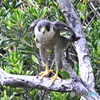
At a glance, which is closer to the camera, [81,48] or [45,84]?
[45,84]

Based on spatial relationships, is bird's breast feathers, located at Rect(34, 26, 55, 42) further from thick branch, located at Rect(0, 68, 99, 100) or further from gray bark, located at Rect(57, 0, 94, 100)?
gray bark, located at Rect(57, 0, 94, 100)

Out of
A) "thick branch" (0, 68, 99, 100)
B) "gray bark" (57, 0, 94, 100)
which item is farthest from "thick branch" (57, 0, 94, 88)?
"thick branch" (0, 68, 99, 100)

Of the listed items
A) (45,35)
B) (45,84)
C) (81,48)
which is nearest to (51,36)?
(45,35)

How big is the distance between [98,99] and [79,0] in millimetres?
1958

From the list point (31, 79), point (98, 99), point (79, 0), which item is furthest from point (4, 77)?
point (79, 0)

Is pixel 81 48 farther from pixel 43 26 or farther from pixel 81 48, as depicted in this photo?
pixel 43 26

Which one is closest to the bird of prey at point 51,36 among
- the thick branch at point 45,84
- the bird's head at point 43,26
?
the bird's head at point 43,26

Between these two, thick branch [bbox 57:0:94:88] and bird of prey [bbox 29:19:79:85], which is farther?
thick branch [bbox 57:0:94:88]

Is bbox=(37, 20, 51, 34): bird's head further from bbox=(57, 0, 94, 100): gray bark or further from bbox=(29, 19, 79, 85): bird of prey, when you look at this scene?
bbox=(57, 0, 94, 100): gray bark

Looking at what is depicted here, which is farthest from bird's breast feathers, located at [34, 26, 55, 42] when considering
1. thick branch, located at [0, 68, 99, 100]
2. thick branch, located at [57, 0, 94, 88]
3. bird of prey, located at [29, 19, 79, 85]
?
thick branch, located at [57, 0, 94, 88]

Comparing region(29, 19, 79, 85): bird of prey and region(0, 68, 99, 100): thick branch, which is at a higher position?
region(29, 19, 79, 85): bird of prey

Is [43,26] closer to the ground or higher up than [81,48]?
higher up

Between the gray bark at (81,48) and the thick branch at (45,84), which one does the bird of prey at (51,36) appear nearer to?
the thick branch at (45,84)

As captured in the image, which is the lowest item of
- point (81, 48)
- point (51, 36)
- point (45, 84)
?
point (45, 84)
